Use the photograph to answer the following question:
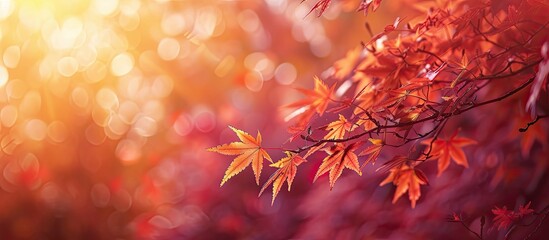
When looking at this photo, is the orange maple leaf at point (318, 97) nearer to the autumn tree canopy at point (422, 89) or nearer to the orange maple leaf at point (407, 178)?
the autumn tree canopy at point (422, 89)

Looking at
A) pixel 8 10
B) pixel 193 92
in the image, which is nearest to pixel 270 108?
pixel 193 92

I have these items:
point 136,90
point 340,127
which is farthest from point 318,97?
point 136,90

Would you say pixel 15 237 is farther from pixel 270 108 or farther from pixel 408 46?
pixel 408 46

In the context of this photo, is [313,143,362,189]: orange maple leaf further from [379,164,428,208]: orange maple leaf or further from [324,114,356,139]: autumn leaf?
[379,164,428,208]: orange maple leaf

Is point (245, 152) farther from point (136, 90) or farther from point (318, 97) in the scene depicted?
point (136, 90)

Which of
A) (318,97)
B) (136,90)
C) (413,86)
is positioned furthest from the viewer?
(136,90)
